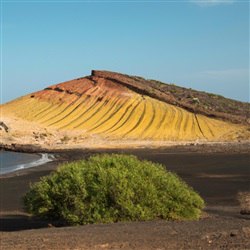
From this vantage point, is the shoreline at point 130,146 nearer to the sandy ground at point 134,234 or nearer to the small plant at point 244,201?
the small plant at point 244,201

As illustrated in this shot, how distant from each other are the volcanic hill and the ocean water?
5457 millimetres

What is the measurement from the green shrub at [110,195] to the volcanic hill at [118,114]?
2337 centimetres

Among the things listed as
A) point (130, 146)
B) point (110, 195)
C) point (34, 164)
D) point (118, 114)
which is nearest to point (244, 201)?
point (110, 195)

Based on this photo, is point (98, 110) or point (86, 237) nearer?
point (86, 237)

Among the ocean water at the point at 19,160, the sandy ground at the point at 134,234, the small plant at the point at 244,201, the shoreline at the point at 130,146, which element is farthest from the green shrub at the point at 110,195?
the shoreline at the point at 130,146

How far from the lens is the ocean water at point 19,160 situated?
2448 centimetres

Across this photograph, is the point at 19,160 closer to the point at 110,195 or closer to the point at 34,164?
the point at 34,164

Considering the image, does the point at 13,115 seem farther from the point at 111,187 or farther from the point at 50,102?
the point at 111,187

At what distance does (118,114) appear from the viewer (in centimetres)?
4069

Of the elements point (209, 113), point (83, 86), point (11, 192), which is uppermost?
point (83, 86)

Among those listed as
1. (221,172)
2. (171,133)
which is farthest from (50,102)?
(221,172)

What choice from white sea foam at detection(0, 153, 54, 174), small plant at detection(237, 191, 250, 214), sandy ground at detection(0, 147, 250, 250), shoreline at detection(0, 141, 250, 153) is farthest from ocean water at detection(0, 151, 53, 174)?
small plant at detection(237, 191, 250, 214)

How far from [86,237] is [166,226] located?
1674mm

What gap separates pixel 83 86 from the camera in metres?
46.0
